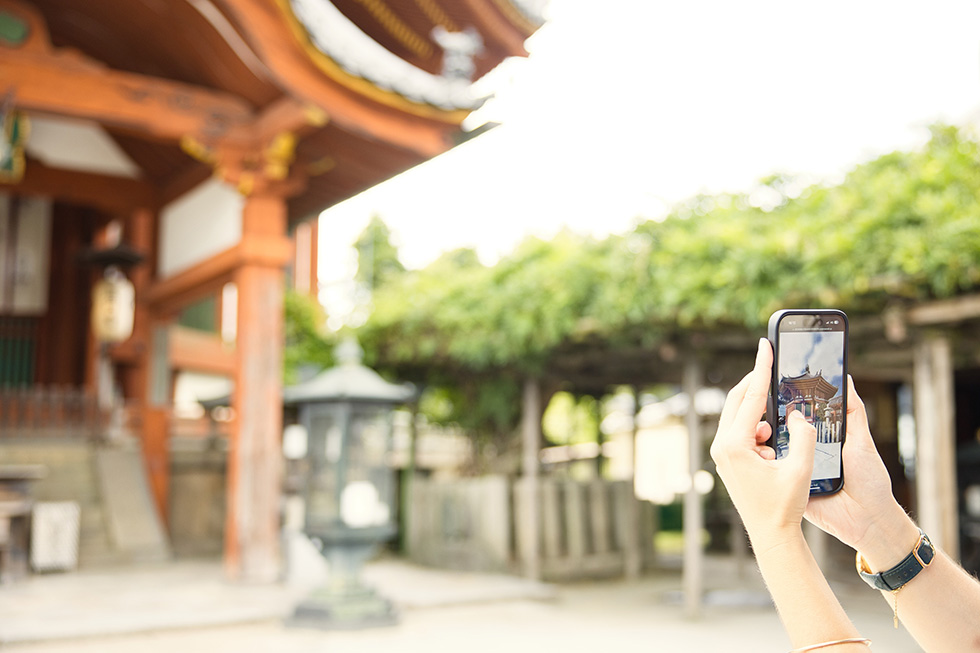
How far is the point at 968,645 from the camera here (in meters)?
1.16

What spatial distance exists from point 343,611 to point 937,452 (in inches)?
153

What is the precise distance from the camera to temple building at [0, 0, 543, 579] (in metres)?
6.14

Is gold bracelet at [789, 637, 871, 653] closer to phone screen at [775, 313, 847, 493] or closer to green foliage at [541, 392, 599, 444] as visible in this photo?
phone screen at [775, 313, 847, 493]

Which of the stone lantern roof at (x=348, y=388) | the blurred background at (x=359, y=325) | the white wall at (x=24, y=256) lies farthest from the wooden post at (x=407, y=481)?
the white wall at (x=24, y=256)

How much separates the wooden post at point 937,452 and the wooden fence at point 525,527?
12.7 feet

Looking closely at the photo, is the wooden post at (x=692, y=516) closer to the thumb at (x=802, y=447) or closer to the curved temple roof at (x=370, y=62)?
the curved temple roof at (x=370, y=62)

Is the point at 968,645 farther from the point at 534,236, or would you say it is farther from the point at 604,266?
the point at 534,236

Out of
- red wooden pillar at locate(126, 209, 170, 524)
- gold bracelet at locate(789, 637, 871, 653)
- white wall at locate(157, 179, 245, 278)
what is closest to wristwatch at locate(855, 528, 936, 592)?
gold bracelet at locate(789, 637, 871, 653)

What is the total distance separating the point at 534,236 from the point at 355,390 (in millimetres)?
2860

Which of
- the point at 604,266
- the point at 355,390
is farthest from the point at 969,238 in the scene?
the point at 355,390

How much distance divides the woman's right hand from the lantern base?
4.76 metres

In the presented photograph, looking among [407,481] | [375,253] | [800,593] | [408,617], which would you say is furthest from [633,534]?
[375,253]

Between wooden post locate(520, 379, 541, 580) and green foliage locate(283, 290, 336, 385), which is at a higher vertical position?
green foliage locate(283, 290, 336, 385)

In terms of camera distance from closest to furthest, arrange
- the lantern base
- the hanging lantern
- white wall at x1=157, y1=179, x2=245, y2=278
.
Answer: the lantern base
white wall at x1=157, y1=179, x2=245, y2=278
the hanging lantern
